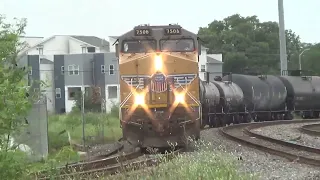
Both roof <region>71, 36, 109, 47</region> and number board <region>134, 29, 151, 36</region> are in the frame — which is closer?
number board <region>134, 29, 151, 36</region>

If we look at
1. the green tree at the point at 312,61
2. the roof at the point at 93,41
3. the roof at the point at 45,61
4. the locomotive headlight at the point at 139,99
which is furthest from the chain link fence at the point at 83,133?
the green tree at the point at 312,61

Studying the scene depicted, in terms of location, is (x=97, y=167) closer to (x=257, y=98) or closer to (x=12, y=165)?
(x=12, y=165)

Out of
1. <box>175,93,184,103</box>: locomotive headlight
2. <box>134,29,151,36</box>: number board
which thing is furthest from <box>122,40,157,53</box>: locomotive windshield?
<box>175,93,184,103</box>: locomotive headlight

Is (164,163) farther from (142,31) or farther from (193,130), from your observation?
(142,31)

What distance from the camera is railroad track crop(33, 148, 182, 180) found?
25.2 ft

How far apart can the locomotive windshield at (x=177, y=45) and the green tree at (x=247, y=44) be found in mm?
69258

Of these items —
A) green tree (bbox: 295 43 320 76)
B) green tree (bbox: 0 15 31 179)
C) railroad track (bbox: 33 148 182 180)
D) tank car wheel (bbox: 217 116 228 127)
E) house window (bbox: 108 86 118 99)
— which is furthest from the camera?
green tree (bbox: 295 43 320 76)

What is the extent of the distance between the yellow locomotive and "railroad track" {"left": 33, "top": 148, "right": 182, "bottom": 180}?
38.8 inches

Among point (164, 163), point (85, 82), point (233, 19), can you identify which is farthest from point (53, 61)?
point (164, 163)

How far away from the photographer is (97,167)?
11852mm

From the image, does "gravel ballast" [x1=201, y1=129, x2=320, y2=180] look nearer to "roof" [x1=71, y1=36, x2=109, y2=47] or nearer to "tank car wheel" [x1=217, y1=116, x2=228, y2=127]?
"tank car wheel" [x1=217, y1=116, x2=228, y2=127]

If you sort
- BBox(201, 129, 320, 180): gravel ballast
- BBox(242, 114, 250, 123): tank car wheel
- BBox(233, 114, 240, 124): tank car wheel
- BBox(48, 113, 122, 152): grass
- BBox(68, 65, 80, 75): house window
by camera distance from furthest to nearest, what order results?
BBox(68, 65, 80, 75): house window → BBox(242, 114, 250, 123): tank car wheel → BBox(233, 114, 240, 124): tank car wheel → BBox(48, 113, 122, 152): grass → BBox(201, 129, 320, 180): gravel ballast

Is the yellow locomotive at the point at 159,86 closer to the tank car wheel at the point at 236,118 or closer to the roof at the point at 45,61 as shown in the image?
the tank car wheel at the point at 236,118

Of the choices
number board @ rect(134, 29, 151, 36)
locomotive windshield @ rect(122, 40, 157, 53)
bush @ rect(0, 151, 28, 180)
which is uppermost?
number board @ rect(134, 29, 151, 36)
